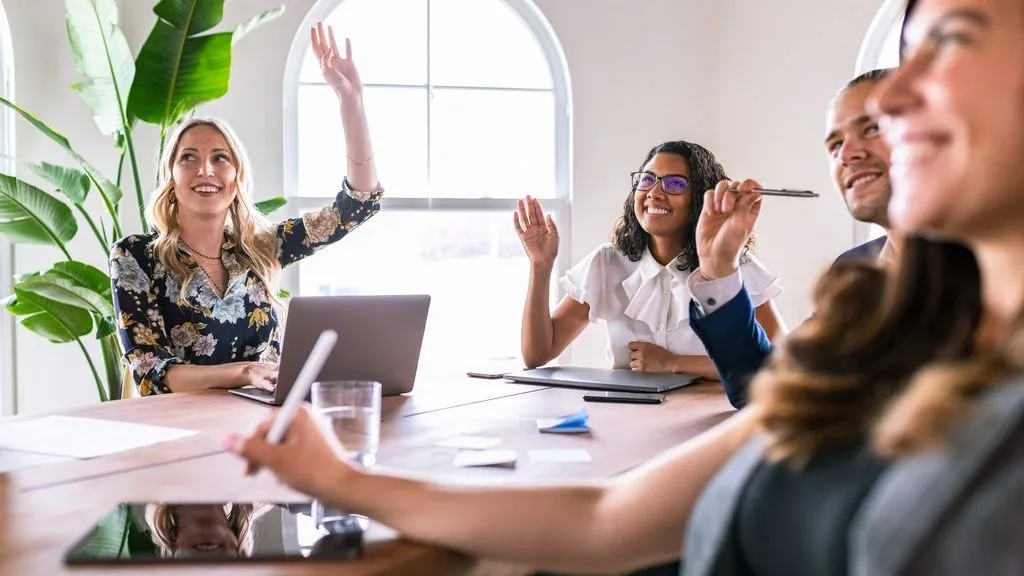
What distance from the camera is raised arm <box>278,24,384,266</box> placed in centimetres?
264

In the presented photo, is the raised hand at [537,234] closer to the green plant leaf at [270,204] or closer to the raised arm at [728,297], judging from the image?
the raised arm at [728,297]

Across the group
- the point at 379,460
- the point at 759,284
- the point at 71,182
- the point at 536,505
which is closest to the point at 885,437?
the point at 536,505

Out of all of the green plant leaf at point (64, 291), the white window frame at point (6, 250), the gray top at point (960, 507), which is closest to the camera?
the gray top at point (960, 507)

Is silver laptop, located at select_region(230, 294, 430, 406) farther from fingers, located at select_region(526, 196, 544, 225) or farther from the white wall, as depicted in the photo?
the white wall

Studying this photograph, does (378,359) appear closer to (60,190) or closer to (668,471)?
(668,471)

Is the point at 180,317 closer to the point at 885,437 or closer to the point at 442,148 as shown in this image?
the point at 442,148

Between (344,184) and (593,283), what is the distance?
791 mm

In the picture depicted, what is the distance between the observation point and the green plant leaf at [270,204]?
3.50 metres

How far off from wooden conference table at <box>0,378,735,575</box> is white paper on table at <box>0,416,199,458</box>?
0.14 ft

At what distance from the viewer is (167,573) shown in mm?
928

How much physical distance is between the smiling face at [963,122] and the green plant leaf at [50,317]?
3.00 m

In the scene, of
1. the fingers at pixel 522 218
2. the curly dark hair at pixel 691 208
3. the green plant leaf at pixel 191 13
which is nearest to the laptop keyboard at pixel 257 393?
the fingers at pixel 522 218

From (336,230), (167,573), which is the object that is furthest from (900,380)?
(336,230)

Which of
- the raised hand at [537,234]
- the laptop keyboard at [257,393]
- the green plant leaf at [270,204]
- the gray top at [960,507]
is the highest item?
the green plant leaf at [270,204]
